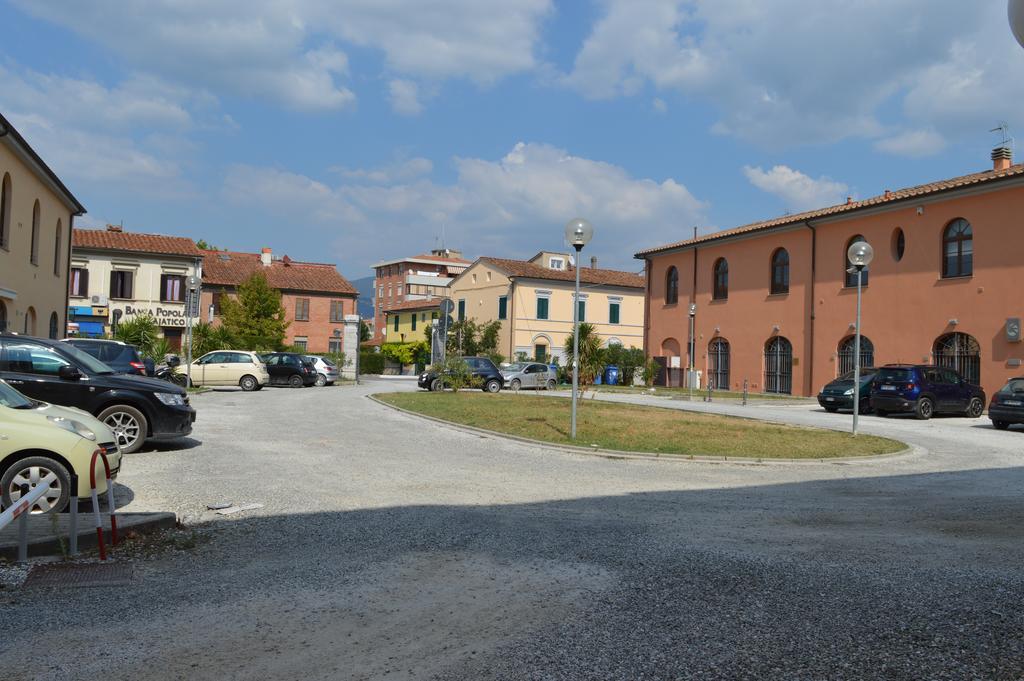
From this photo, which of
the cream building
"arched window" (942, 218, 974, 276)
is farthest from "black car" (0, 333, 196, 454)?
the cream building

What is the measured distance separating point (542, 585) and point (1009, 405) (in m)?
18.8

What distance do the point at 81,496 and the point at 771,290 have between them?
36.1 m

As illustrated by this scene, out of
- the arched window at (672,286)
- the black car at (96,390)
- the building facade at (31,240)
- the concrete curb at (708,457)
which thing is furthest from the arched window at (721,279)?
the black car at (96,390)

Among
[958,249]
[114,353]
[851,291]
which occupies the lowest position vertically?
[114,353]

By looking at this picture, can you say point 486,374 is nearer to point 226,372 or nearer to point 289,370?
point 289,370

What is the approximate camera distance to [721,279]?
4238 centimetres

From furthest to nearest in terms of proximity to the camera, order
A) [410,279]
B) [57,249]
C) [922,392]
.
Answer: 1. [410,279]
2. [57,249]
3. [922,392]

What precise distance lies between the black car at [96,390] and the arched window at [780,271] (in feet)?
106

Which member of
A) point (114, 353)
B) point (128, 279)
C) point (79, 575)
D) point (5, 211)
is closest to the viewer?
point (79, 575)

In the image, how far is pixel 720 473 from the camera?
11250 mm

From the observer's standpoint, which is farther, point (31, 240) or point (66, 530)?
point (31, 240)

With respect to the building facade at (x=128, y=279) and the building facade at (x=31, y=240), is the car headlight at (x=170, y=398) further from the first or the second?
the building facade at (x=128, y=279)

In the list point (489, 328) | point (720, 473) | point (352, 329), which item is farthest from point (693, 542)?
point (489, 328)

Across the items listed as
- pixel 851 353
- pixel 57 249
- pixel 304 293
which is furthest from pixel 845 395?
pixel 304 293
